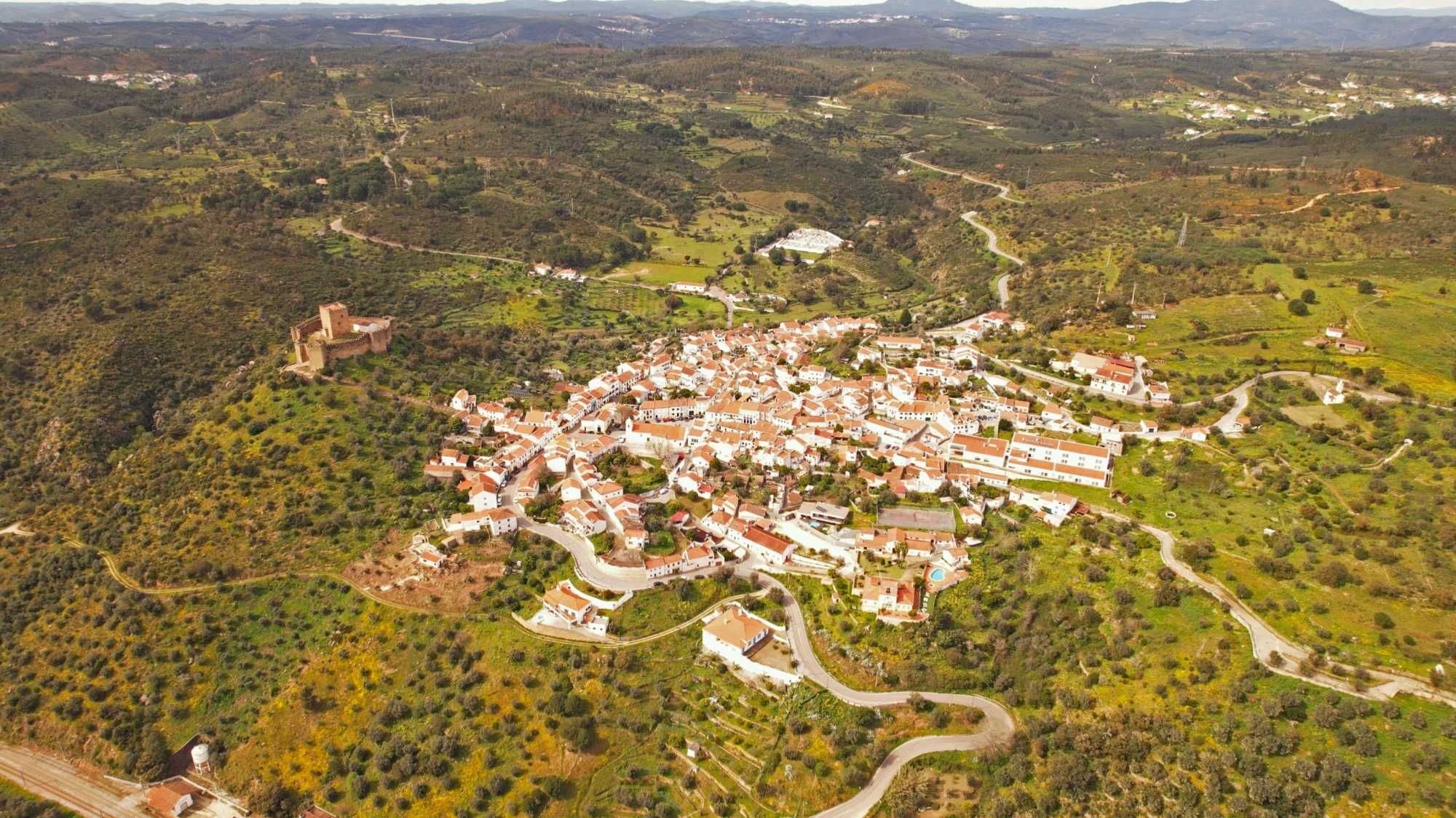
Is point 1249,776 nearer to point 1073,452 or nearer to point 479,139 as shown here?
point 1073,452

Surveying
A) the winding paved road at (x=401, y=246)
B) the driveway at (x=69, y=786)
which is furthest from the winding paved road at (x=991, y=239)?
the driveway at (x=69, y=786)

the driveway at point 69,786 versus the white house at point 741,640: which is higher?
the white house at point 741,640

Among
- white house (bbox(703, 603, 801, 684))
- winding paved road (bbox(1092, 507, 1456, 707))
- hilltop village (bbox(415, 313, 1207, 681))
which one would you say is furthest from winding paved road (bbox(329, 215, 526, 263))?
winding paved road (bbox(1092, 507, 1456, 707))

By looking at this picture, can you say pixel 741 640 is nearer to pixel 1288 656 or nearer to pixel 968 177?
pixel 1288 656

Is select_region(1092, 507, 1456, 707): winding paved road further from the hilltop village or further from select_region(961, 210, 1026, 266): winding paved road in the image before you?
select_region(961, 210, 1026, 266): winding paved road

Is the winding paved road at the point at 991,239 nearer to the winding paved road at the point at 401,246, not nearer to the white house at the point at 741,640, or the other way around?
the white house at the point at 741,640

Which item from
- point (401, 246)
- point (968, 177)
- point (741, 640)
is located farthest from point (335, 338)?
point (968, 177)
